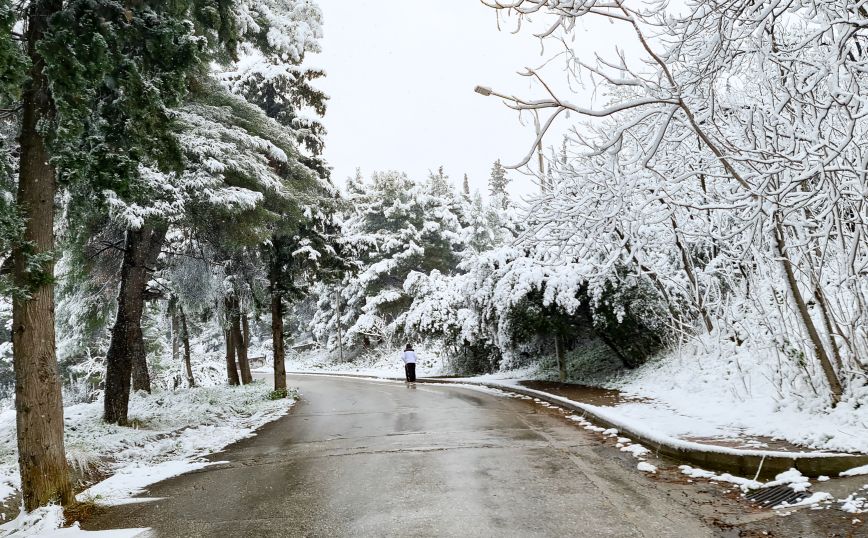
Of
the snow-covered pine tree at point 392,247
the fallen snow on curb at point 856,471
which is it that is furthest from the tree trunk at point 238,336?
Answer: the fallen snow on curb at point 856,471

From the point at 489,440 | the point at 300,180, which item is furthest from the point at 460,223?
the point at 489,440

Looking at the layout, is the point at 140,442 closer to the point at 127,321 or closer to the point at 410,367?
the point at 127,321

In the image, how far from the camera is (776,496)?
457 centimetres

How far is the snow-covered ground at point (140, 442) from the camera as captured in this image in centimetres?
605

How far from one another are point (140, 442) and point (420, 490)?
6133 millimetres

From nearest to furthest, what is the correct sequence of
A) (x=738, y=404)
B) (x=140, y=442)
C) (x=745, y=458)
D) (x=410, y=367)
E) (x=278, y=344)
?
(x=745, y=458)
(x=738, y=404)
(x=140, y=442)
(x=278, y=344)
(x=410, y=367)

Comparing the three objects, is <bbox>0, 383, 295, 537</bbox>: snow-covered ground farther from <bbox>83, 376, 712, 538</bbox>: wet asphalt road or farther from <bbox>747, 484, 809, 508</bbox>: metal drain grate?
<bbox>747, 484, 809, 508</bbox>: metal drain grate

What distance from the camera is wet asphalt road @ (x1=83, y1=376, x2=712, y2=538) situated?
4332 millimetres

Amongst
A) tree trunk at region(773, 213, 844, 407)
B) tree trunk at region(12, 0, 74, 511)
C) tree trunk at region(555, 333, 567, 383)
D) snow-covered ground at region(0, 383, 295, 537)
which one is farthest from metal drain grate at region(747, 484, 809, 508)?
tree trunk at region(555, 333, 567, 383)

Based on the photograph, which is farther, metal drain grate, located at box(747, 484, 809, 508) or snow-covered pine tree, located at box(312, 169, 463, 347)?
snow-covered pine tree, located at box(312, 169, 463, 347)

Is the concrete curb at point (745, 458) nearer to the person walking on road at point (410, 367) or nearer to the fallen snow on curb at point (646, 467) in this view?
the fallen snow on curb at point (646, 467)

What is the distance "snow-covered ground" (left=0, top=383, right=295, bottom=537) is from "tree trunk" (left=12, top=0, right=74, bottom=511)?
323mm

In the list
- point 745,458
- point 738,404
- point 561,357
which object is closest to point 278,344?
point 561,357

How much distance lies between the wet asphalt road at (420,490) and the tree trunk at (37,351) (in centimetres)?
67
